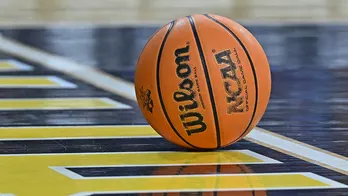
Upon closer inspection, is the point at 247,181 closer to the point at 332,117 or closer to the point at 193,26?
the point at 193,26

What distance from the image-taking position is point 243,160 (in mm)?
4367

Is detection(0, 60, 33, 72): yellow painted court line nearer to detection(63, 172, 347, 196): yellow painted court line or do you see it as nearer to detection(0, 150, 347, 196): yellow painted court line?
detection(0, 150, 347, 196): yellow painted court line

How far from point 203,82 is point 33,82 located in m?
2.58

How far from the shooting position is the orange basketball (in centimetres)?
421

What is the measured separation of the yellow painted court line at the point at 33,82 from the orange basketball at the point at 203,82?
2132 millimetres

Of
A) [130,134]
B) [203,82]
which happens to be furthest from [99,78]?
[203,82]

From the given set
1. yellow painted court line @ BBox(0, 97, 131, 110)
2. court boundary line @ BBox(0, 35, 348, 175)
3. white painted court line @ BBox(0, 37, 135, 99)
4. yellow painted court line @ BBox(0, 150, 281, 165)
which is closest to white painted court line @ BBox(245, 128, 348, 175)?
court boundary line @ BBox(0, 35, 348, 175)

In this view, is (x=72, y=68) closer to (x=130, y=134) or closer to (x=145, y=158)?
(x=130, y=134)

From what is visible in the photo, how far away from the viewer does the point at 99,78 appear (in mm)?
6668

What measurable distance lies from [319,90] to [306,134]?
1.33 m

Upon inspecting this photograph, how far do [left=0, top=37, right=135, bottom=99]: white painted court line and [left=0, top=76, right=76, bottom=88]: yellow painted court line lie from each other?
0.17m

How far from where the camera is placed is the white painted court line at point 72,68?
6.32 metres

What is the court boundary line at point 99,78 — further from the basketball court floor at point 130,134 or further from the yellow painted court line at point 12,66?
the yellow painted court line at point 12,66

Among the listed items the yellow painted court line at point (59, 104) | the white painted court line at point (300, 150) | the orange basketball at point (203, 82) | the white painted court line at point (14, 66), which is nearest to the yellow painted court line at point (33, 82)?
the white painted court line at point (14, 66)
